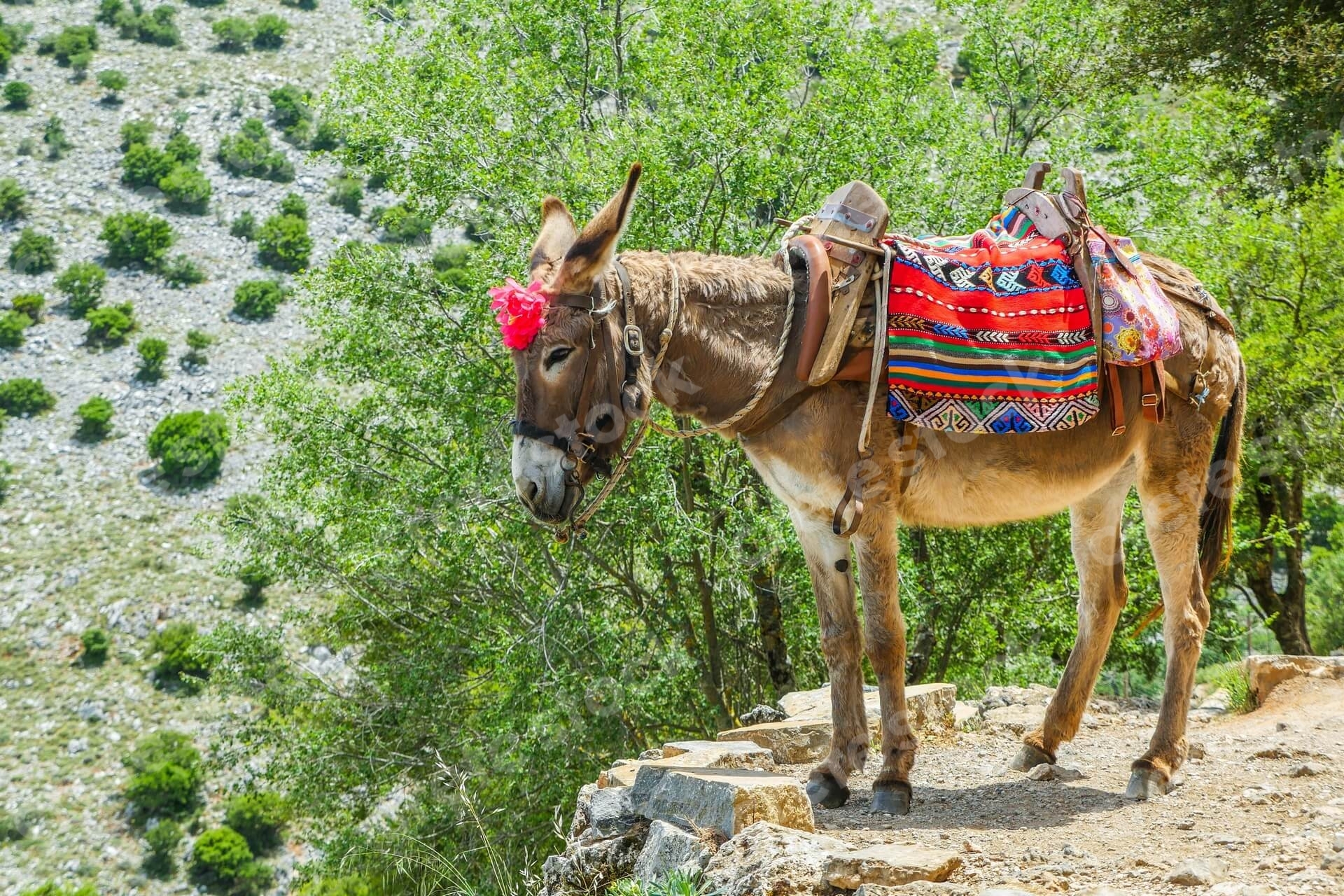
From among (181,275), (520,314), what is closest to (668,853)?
(520,314)

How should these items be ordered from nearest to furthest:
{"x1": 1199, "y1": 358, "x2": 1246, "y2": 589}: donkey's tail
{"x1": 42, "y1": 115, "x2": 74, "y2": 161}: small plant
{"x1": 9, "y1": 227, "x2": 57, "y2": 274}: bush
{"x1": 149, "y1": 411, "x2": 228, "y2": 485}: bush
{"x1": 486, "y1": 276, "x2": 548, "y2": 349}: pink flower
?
{"x1": 486, "y1": 276, "x2": 548, "y2": 349}: pink flower, {"x1": 1199, "y1": 358, "x2": 1246, "y2": 589}: donkey's tail, {"x1": 149, "y1": 411, "x2": 228, "y2": 485}: bush, {"x1": 9, "y1": 227, "x2": 57, "y2": 274}: bush, {"x1": 42, "y1": 115, "x2": 74, "y2": 161}: small plant

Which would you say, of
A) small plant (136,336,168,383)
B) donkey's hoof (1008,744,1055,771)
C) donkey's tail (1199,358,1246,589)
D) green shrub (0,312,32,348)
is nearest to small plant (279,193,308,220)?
small plant (136,336,168,383)

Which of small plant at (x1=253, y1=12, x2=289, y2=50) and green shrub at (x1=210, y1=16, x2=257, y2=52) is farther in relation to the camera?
small plant at (x1=253, y1=12, x2=289, y2=50)

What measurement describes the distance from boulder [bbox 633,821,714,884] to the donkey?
0.96 m

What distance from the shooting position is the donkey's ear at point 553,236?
14.5 feet

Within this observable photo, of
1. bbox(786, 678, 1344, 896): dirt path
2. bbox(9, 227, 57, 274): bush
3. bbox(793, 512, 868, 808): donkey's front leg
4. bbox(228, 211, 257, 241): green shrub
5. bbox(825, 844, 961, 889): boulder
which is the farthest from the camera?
bbox(228, 211, 257, 241): green shrub

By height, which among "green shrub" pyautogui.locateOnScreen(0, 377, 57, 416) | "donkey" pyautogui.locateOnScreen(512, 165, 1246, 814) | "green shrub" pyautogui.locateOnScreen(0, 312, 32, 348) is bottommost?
"green shrub" pyautogui.locateOnScreen(0, 377, 57, 416)

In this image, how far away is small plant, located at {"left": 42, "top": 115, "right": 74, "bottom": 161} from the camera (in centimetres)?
7106

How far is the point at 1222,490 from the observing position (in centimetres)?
562

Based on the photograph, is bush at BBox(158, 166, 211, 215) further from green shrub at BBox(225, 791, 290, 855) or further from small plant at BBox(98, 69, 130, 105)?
green shrub at BBox(225, 791, 290, 855)

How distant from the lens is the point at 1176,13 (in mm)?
16188

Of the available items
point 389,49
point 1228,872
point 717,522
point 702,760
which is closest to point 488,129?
point 389,49

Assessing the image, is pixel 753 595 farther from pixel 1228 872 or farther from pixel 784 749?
pixel 1228 872

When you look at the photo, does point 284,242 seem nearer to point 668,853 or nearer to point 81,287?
point 81,287
